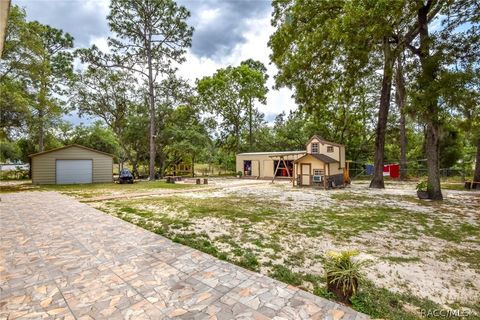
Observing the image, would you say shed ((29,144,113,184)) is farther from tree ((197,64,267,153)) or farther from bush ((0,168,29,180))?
tree ((197,64,267,153))

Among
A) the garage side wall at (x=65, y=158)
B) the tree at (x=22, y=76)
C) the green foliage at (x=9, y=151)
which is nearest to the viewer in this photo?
the tree at (x=22, y=76)

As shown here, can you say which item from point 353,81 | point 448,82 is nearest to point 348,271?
point 448,82

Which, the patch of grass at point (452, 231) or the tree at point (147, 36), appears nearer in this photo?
the patch of grass at point (452, 231)

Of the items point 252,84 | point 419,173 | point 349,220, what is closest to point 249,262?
point 349,220

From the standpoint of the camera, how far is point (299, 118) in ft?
89.1

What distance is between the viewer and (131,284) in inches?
125

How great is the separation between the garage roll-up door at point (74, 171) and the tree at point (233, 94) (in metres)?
15.0

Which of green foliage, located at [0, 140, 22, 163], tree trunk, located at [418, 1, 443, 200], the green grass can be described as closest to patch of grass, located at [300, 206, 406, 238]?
tree trunk, located at [418, 1, 443, 200]

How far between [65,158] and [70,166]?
66cm

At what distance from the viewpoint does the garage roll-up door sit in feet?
57.0

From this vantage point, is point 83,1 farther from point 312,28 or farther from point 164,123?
point 164,123

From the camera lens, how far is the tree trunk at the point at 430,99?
8.05 meters

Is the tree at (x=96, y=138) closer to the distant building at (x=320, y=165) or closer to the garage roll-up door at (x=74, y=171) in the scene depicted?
the garage roll-up door at (x=74, y=171)

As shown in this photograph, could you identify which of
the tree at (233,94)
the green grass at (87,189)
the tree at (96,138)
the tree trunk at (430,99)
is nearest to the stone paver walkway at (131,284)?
the green grass at (87,189)
